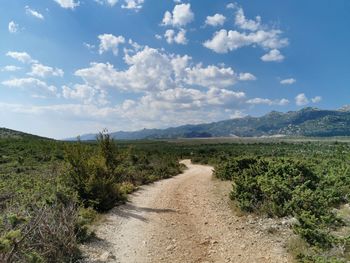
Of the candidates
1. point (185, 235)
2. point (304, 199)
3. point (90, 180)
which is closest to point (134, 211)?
point (90, 180)

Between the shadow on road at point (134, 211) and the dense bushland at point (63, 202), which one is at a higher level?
the dense bushland at point (63, 202)

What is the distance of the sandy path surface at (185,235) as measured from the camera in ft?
28.0

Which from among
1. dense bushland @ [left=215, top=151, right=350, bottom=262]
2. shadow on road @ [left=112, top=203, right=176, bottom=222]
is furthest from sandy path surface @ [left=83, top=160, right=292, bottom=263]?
dense bushland @ [left=215, top=151, right=350, bottom=262]

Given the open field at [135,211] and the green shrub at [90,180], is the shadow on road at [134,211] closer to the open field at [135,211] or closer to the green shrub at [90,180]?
the open field at [135,211]

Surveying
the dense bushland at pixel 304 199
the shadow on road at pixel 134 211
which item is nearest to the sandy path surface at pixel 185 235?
the shadow on road at pixel 134 211

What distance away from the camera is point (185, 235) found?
1019 centimetres

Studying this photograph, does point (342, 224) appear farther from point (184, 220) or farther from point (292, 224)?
point (184, 220)

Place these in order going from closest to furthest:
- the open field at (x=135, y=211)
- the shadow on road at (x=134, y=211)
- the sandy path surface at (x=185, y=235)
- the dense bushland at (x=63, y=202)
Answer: the dense bushland at (x=63, y=202) < the open field at (x=135, y=211) < the sandy path surface at (x=185, y=235) < the shadow on road at (x=134, y=211)

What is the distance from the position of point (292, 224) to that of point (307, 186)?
407 cm

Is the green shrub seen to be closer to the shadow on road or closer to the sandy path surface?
the shadow on road

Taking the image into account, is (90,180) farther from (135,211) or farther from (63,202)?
(63,202)

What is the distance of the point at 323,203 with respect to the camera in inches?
431

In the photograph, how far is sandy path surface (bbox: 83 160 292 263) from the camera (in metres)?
8.52

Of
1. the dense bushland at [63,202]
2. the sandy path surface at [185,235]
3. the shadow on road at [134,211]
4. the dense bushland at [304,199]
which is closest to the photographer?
the dense bushland at [63,202]
